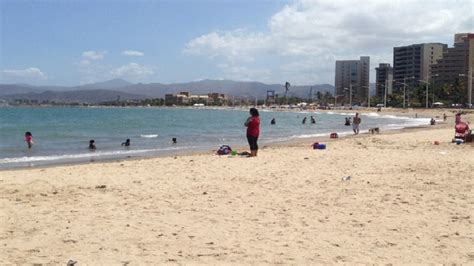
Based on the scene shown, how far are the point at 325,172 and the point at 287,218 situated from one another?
14.5ft

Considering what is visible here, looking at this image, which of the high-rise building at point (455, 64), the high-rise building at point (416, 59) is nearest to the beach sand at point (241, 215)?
the high-rise building at point (455, 64)

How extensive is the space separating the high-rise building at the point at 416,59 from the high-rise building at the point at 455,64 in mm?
9668

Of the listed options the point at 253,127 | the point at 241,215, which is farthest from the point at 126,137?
the point at 241,215

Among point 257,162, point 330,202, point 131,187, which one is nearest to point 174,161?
point 257,162

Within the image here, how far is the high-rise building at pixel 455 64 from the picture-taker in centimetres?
12281

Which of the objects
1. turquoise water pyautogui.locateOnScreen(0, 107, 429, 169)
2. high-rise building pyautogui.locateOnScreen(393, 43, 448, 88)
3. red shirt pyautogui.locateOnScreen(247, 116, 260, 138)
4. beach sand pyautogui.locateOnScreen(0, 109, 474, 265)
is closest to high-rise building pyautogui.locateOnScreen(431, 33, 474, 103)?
high-rise building pyautogui.locateOnScreen(393, 43, 448, 88)

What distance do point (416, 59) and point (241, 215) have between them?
541 feet

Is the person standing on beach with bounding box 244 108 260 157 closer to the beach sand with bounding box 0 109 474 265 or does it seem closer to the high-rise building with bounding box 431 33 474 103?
the beach sand with bounding box 0 109 474 265

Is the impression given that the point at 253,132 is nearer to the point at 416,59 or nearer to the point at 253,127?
the point at 253,127

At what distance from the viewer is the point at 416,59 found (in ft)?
522

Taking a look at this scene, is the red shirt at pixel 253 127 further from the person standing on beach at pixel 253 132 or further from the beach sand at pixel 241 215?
the beach sand at pixel 241 215

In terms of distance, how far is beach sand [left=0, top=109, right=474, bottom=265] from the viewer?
5137mm

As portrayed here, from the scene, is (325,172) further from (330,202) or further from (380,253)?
(380,253)

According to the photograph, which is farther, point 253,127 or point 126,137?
point 126,137
